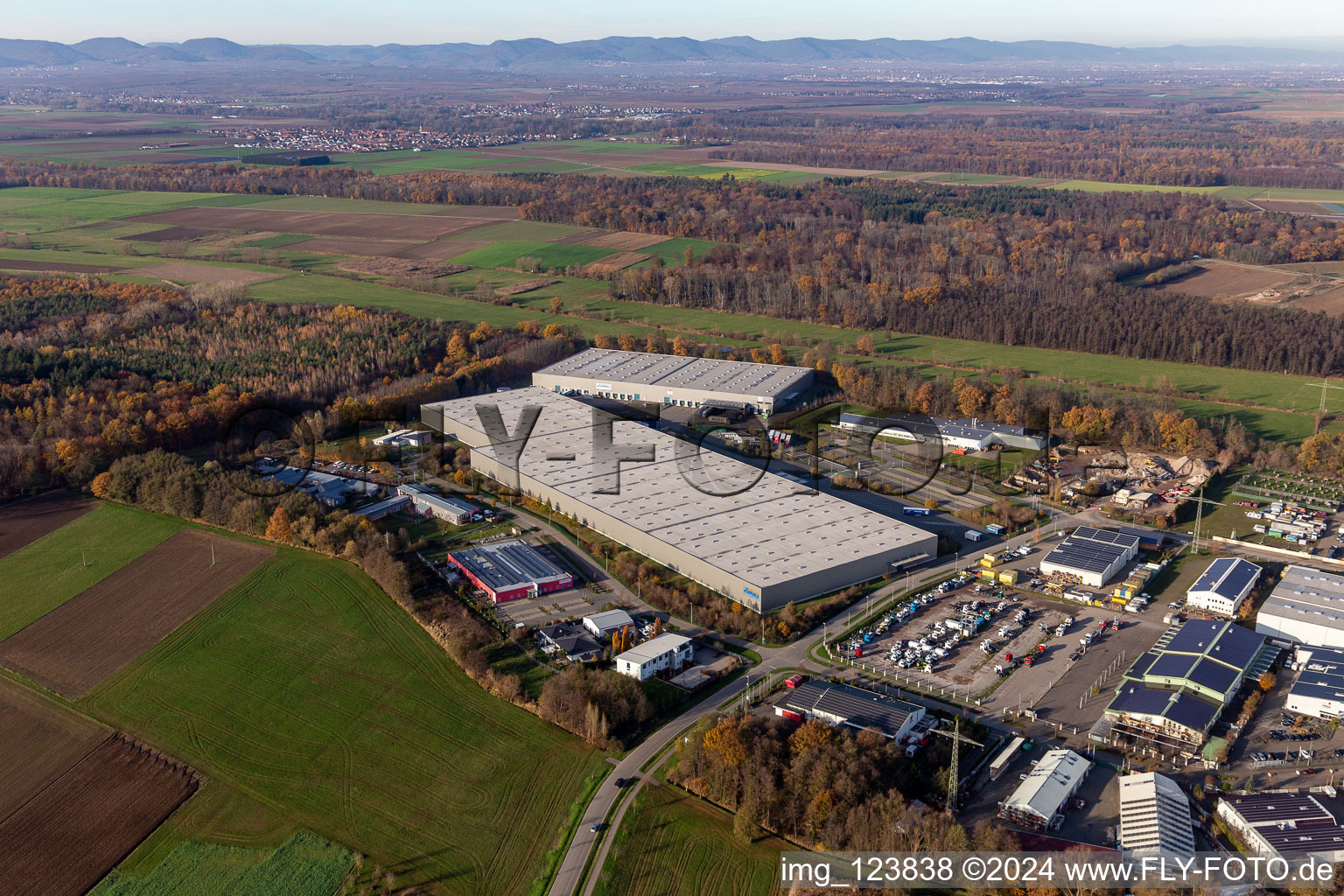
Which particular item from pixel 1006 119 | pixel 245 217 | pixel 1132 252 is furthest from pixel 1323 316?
pixel 1006 119

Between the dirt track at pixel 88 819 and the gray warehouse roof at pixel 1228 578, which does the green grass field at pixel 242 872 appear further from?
the gray warehouse roof at pixel 1228 578

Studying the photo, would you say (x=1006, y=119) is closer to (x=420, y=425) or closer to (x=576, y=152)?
(x=576, y=152)

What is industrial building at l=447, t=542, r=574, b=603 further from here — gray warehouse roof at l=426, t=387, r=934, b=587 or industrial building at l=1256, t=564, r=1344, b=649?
industrial building at l=1256, t=564, r=1344, b=649

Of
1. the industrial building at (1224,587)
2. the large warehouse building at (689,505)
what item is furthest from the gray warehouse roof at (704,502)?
the industrial building at (1224,587)

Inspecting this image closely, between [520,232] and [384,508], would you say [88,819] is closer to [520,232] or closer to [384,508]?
[384,508]

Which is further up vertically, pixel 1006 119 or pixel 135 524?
pixel 1006 119

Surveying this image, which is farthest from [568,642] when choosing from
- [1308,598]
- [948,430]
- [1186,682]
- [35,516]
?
[948,430]
